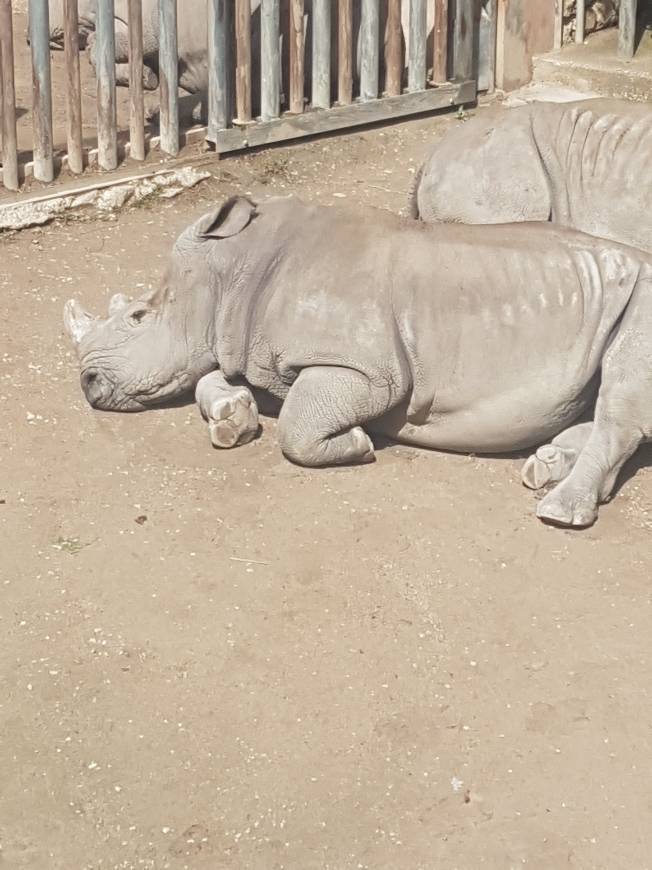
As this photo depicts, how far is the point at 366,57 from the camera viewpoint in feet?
33.3

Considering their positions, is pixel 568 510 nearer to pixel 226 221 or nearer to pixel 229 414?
pixel 229 414

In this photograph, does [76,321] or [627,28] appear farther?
[627,28]

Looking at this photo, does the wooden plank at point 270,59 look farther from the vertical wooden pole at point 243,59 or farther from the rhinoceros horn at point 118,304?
→ the rhinoceros horn at point 118,304

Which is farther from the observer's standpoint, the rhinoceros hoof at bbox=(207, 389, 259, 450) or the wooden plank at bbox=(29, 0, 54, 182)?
the wooden plank at bbox=(29, 0, 54, 182)

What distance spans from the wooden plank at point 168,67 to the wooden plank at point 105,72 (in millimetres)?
341

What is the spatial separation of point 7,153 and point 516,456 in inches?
157

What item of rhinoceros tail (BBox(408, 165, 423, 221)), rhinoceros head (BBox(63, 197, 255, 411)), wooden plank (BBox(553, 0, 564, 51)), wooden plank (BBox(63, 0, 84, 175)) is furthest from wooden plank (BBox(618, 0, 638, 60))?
rhinoceros head (BBox(63, 197, 255, 411))

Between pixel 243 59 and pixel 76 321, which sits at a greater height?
pixel 243 59

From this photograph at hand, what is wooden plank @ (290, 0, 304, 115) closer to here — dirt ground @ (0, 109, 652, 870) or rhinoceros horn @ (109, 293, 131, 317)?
rhinoceros horn @ (109, 293, 131, 317)

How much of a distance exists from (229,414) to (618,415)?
65.5 inches

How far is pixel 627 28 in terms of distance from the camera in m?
10.9

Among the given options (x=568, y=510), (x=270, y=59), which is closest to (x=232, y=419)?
(x=568, y=510)

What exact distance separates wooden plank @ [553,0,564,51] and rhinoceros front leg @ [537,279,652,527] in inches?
216

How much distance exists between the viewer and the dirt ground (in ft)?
14.9
